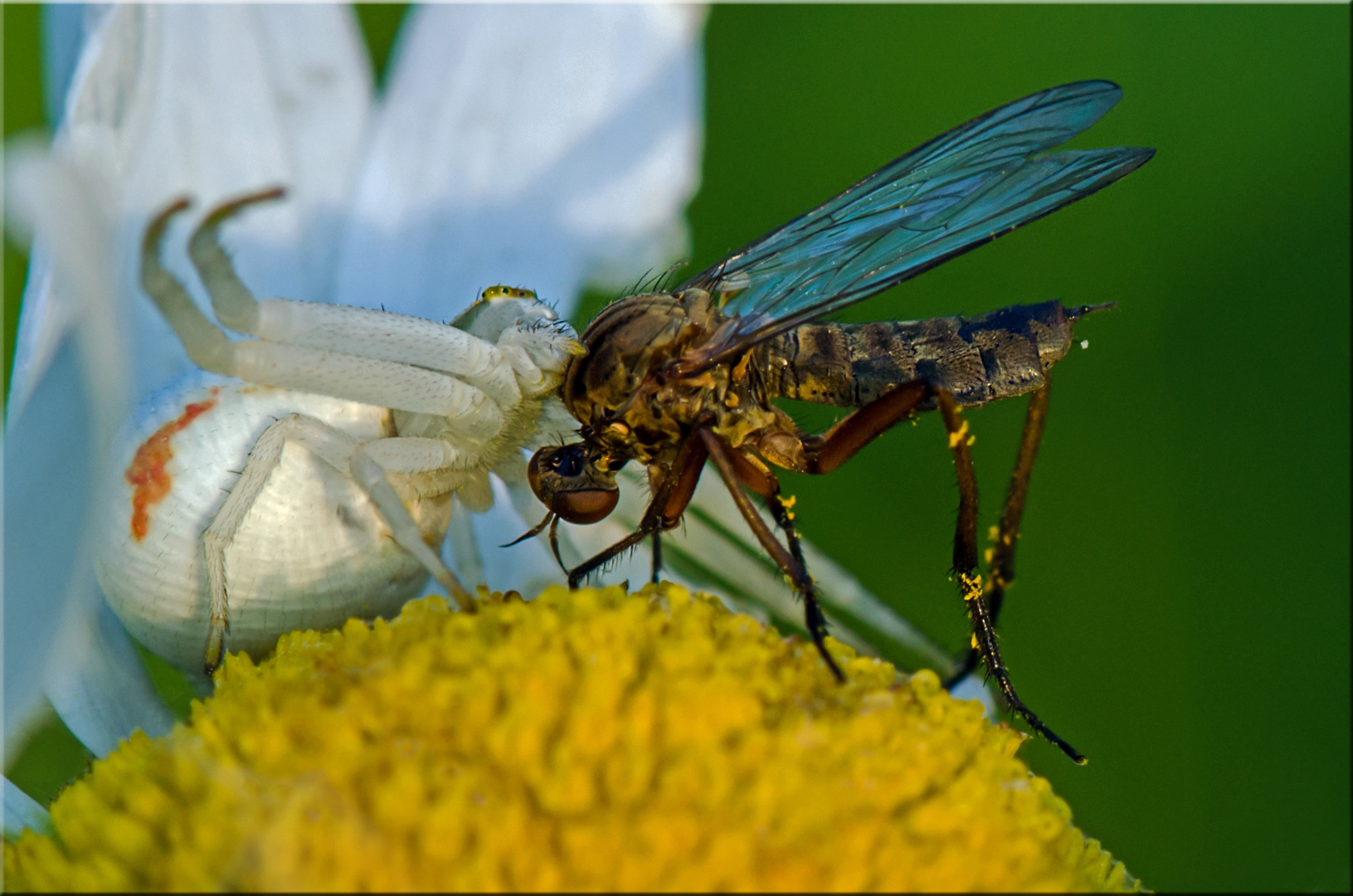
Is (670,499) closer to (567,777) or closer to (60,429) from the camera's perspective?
(567,777)

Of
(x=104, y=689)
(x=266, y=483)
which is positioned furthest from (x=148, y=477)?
(x=104, y=689)

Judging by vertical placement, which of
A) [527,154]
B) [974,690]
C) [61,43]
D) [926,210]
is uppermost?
[61,43]

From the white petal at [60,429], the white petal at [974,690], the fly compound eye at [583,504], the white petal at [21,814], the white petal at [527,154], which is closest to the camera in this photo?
the white petal at [60,429]

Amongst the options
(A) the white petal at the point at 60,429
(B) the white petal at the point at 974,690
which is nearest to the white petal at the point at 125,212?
(A) the white petal at the point at 60,429

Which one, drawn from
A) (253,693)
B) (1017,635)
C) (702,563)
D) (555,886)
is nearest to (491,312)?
(702,563)

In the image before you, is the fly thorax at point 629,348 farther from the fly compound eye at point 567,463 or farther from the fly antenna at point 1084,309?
the fly antenna at point 1084,309

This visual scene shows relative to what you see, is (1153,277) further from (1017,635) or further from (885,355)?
(885,355)

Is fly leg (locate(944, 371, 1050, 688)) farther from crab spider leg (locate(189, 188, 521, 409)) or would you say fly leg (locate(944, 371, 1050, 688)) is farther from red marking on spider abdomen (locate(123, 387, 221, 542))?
red marking on spider abdomen (locate(123, 387, 221, 542))
